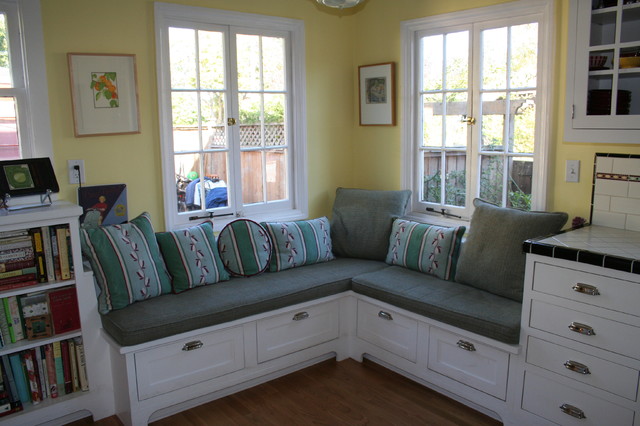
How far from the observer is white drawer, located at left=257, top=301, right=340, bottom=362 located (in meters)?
3.10

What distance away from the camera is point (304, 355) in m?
3.29

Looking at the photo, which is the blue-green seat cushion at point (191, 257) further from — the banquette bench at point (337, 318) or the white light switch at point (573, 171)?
the white light switch at point (573, 171)

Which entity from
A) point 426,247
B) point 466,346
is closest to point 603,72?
point 426,247

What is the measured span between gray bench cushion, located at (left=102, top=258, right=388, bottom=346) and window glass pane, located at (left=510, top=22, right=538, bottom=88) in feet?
4.55

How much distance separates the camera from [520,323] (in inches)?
102

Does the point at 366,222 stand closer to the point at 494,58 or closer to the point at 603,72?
the point at 494,58

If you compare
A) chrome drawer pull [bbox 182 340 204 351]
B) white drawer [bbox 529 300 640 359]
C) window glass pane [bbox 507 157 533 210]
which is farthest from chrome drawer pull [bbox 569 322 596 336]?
chrome drawer pull [bbox 182 340 204 351]

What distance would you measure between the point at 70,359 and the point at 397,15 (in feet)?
9.57

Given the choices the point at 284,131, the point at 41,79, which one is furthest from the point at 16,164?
the point at 284,131

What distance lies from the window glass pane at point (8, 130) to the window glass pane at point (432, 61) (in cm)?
247

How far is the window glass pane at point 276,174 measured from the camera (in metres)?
3.91

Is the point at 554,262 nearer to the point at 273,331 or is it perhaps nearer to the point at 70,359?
the point at 273,331

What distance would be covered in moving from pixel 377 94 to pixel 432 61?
1.56ft

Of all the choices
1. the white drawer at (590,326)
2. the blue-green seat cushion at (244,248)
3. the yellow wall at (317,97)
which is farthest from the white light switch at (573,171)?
the blue-green seat cushion at (244,248)
